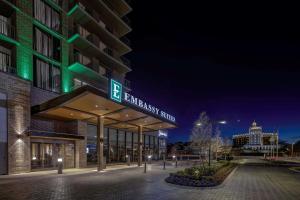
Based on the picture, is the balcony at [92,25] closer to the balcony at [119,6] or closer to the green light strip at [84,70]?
the balcony at [119,6]

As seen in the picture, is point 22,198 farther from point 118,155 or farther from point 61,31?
point 118,155

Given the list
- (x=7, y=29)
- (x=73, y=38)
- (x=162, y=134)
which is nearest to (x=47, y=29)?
(x=73, y=38)

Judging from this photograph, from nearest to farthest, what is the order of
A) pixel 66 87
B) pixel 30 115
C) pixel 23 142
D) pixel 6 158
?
1. pixel 6 158
2. pixel 23 142
3. pixel 30 115
4. pixel 66 87

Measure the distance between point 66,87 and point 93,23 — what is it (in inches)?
380

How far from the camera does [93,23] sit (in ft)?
109

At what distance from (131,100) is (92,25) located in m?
14.4

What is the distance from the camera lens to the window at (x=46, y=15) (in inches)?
1015

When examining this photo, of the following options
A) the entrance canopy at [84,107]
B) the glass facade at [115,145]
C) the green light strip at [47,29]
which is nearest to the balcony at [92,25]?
the green light strip at [47,29]

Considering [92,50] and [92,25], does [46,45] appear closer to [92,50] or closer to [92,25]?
[92,50]

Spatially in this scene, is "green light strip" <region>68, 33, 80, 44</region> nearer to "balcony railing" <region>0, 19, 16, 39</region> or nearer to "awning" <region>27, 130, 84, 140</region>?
"balcony railing" <region>0, 19, 16, 39</region>

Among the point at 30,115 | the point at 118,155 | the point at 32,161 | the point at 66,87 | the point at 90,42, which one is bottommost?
the point at 118,155

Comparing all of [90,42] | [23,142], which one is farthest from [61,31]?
[23,142]

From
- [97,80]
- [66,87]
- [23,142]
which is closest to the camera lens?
[23,142]

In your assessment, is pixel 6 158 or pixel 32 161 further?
pixel 32 161
